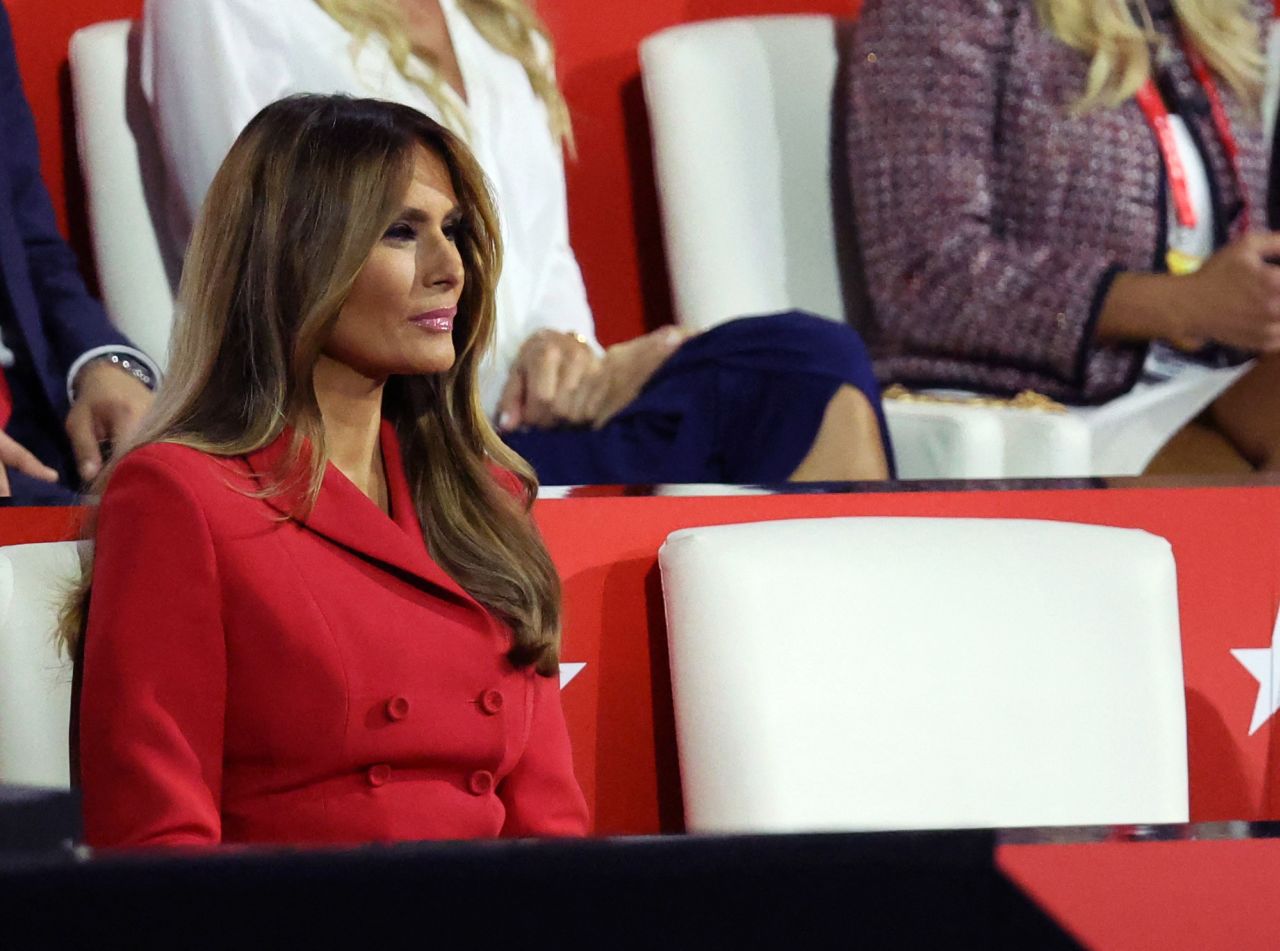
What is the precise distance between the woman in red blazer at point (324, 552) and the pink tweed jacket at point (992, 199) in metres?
1.12

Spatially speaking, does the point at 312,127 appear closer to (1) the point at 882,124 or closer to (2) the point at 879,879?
(2) the point at 879,879

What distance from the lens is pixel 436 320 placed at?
1.12 m

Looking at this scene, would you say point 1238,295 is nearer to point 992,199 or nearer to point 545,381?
point 992,199

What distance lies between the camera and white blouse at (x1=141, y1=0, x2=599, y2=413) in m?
1.91

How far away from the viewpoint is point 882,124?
7.36 ft

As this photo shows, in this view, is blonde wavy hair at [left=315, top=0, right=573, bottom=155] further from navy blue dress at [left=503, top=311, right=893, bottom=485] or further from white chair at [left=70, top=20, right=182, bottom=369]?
navy blue dress at [left=503, top=311, right=893, bottom=485]

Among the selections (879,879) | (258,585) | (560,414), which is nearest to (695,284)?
(560,414)

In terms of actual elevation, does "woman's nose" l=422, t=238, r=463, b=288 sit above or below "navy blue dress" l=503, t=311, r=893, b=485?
above

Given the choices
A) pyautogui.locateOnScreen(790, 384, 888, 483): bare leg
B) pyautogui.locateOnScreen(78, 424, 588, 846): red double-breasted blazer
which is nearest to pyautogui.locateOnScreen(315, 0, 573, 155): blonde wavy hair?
pyautogui.locateOnScreen(790, 384, 888, 483): bare leg

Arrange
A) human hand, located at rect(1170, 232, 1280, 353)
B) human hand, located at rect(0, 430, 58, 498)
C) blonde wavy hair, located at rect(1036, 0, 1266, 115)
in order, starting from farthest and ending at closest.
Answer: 1. blonde wavy hair, located at rect(1036, 0, 1266, 115)
2. human hand, located at rect(1170, 232, 1280, 353)
3. human hand, located at rect(0, 430, 58, 498)

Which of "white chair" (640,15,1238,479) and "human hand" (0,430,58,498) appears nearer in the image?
"human hand" (0,430,58,498)

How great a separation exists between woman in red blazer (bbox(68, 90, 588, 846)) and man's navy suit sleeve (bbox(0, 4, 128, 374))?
66 cm

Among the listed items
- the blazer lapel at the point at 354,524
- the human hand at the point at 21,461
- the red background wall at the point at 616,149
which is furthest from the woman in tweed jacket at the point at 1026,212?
the blazer lapel at the point at 354,524

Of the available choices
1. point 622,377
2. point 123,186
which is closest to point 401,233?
point 622,377
